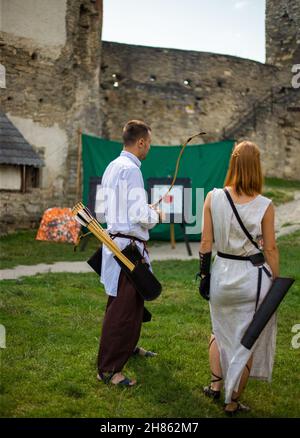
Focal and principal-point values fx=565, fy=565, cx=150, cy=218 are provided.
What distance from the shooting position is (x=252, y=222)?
9.91 ft

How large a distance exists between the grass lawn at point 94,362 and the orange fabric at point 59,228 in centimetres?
458

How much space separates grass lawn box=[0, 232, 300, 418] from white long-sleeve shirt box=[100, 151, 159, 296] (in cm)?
63

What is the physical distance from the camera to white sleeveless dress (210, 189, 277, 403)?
9.83ft

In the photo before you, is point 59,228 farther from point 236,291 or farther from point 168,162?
point 236,291

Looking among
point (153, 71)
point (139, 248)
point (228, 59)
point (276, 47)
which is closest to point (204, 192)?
point (153, 71)

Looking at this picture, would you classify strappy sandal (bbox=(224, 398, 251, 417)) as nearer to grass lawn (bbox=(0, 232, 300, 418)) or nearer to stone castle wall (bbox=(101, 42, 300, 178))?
grass lawn (bbox=(0, 232, 300, 418))

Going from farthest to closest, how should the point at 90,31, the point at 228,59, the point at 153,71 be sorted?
the point at 228,59 < the point at 153,71 < the point at 90,31

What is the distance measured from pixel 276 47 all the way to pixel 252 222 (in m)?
18.8

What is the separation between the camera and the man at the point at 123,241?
3467 millimetres

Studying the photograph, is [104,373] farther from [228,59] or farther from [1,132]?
[228,59]

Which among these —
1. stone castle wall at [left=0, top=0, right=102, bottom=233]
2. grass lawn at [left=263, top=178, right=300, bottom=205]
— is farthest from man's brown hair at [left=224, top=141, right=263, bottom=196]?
grass lawn at [left=263, top=178, right=300, bottom=205]

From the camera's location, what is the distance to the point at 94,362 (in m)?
3.84

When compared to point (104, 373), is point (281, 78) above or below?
above

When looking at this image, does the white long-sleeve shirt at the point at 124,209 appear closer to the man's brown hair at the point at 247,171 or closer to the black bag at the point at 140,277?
the black bag at the point at 140,277
